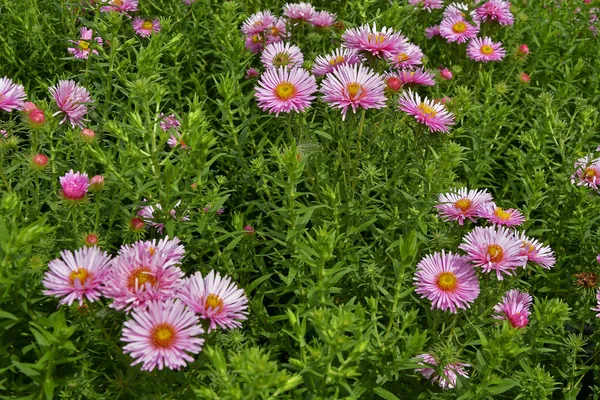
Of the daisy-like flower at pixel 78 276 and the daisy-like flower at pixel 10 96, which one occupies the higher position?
the daisy-like flower at pixel 10 96

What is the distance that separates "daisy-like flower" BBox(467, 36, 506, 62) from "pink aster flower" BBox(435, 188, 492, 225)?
5.84ft

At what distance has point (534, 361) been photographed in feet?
10.1

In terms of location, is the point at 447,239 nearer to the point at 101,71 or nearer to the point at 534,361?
the point at 534,361

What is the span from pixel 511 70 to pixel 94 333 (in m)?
3.52

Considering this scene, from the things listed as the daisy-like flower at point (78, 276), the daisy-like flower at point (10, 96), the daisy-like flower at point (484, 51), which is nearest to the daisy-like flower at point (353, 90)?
the daisy-like flower at point (78, 276)

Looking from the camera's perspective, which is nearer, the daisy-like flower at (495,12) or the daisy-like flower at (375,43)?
the daisy-like flower at (375,43)

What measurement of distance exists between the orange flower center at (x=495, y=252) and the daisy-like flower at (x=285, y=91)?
110cm

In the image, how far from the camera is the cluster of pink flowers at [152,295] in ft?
6.63

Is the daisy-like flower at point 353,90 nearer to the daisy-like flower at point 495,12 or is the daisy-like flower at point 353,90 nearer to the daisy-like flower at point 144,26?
the daisy-like flower at point 144,26

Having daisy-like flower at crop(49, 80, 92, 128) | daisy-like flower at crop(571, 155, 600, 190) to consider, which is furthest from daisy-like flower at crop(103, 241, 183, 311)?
daisy-like flower at crop(571, 155, 600, 190)

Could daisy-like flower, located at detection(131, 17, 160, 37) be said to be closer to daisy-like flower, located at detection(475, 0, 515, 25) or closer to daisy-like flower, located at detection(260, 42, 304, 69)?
daisy-like flower, located at detection(260, 42, 304, 69)

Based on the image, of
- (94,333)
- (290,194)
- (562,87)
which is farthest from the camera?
(562,87)

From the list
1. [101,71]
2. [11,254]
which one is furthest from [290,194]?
[101,71]

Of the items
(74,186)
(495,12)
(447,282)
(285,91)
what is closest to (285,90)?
(285,91)
